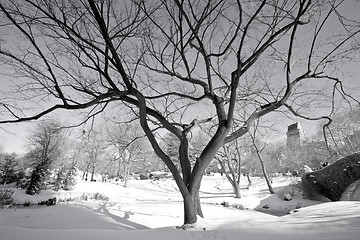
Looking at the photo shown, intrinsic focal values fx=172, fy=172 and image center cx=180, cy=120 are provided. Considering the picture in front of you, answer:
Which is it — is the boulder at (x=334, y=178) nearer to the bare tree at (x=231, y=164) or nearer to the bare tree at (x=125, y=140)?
the bare tree at (x=231, y=164)

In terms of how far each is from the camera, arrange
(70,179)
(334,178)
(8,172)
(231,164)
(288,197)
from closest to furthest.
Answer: (334,178), (288,197), (231,164), (70,179), (8,172)

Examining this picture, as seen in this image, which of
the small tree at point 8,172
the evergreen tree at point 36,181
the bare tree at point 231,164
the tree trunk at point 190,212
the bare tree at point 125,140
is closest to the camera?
the tree trunk at point 190,212

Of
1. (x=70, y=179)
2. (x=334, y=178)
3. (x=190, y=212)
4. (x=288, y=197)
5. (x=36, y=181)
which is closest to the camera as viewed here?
(x=190, y=212)

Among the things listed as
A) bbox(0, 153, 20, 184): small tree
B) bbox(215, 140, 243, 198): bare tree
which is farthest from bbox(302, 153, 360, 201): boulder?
bbox(0, 153, 20, 184): small tree

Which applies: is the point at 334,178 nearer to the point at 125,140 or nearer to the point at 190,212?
the point at 190,212

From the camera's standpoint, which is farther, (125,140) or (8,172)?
(8,172)

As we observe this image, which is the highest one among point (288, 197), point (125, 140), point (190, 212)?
point (125, 140)

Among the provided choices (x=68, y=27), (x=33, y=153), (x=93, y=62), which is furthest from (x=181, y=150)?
(x=33, y=153)

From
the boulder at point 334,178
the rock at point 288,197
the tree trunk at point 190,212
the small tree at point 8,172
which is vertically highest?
the small tree at point 8,172

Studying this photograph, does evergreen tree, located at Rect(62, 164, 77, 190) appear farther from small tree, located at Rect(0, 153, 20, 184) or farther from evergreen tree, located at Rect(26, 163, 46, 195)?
small tree, located at Rect(0, 153, 20, 184)

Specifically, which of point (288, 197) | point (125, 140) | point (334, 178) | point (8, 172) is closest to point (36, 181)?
point (125, 140)

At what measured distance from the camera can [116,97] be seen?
14.6 feet

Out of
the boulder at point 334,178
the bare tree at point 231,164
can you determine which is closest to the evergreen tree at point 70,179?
the bare tree at point 231,164

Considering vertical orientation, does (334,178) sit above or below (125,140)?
below
